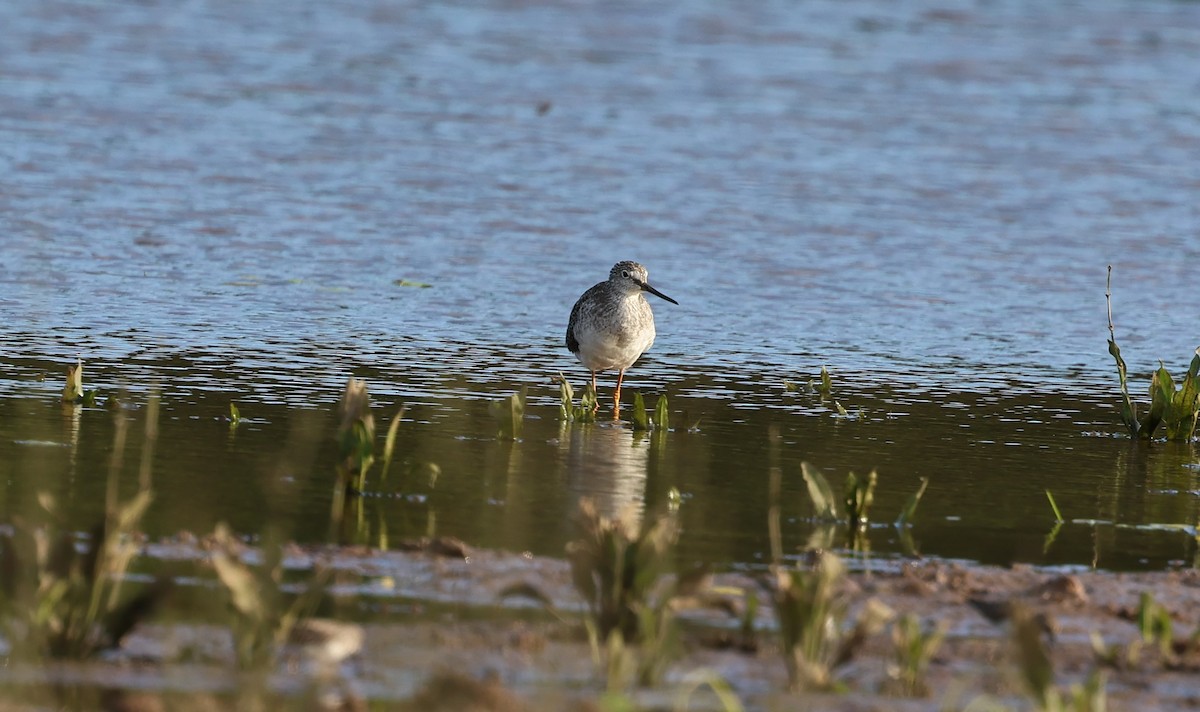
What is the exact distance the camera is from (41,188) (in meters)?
15.4

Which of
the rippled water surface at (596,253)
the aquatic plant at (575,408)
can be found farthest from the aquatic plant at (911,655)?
the aquatic plant at (575,408)

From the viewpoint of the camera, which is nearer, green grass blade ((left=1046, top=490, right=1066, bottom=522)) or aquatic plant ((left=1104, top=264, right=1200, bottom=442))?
green grass blade ((left=1046, top=490, right=1066, bottom=522))

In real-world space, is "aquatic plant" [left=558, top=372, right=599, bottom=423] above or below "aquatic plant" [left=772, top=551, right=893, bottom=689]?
above

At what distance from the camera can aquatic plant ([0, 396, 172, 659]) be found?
4.94 m

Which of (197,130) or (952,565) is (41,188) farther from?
(952,565)

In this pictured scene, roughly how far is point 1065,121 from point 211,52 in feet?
33.6

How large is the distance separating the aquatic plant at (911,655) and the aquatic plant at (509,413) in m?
3.65

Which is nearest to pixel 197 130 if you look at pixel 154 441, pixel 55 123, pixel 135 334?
pixel 55 123

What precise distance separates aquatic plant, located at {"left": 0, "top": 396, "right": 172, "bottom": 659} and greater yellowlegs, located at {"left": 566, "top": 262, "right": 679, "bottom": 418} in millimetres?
4996

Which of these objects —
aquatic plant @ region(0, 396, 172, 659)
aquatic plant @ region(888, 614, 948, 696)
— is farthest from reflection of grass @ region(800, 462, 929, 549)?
aquatic plant @ region(0, 396, 172, 659)

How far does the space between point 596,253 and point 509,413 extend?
19.2 ft

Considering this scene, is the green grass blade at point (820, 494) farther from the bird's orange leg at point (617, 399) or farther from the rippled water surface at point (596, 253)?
the bird's orange leg at point (617, 399)

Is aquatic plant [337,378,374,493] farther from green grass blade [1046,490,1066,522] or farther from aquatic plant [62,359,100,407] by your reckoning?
green grass blade [1046,490,1066,522]

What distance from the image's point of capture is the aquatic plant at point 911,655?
495 centimetres
